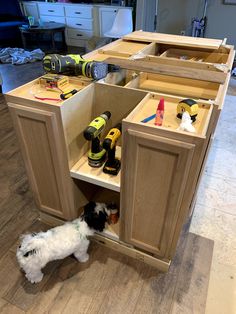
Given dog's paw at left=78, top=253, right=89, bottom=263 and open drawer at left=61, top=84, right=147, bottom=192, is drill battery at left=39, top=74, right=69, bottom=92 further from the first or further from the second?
dog's paw at left=78, top=253, right=89, bottom=263

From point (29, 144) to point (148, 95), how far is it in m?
0.62

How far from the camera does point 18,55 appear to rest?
14.5 feet

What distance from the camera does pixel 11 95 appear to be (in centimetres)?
107

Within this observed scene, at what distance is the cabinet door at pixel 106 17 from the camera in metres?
4.54

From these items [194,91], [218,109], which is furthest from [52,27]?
[218,109]

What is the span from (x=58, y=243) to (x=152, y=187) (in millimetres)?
554

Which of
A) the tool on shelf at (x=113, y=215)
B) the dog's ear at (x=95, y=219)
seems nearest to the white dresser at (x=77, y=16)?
the tool on shelf at (x=113, y=215)

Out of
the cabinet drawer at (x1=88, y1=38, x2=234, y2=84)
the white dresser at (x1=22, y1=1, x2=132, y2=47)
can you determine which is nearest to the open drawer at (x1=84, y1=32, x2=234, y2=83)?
the cabinet drawer at (x1=88, y1=38, x2=234, y2=84)

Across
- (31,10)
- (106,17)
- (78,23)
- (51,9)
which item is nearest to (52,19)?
(51,9)

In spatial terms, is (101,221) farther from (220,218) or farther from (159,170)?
(220,218)

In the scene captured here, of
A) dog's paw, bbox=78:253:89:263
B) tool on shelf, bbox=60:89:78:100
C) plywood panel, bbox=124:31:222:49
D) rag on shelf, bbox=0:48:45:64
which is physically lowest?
dog's paw, bbox=78:253:89:263

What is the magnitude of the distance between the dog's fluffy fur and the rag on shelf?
3906mm

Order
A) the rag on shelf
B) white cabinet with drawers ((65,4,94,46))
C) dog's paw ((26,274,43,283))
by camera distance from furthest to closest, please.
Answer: white cabinet with drawers ((65,4,94,46)), the rag on shelf, dog's paw ((26,274,43,283))

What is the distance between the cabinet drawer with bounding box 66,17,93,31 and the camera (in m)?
4.86
